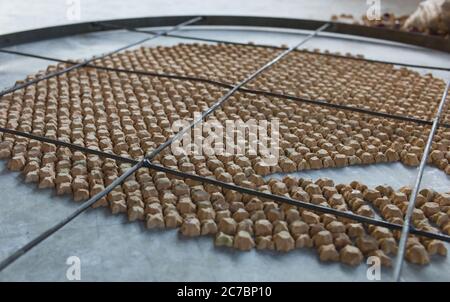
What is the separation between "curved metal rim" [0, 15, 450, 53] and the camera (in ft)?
13.5

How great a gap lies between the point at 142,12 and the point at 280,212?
3616 mm

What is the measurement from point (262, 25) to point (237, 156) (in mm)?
2671

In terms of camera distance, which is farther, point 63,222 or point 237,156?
point 237,156

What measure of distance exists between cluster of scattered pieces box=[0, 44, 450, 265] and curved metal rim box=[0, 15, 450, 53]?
804 mm

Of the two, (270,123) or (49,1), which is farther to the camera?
(49,1)

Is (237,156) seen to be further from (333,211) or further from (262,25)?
(262,25)

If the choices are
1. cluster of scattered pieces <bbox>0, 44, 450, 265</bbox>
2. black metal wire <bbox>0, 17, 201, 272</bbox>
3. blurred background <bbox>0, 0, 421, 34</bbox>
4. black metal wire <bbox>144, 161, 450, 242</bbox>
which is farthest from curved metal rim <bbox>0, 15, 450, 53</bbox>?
black metal wire <bbox>144, 161, 450, 242</bbox>

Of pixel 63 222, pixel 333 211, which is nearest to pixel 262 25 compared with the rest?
pixel 333 211

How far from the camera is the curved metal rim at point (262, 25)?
4.12m

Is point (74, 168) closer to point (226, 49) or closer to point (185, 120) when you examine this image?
point (185, 120)

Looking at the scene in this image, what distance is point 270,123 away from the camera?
8.84 ft

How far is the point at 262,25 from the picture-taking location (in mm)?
4727

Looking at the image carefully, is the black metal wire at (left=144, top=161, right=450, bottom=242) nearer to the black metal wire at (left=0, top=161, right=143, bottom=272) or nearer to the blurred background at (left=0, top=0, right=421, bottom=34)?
the black metal wire at (left=0, top=161, right=143, bottom=272)

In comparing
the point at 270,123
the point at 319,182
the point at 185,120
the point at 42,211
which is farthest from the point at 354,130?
the point at 42,211
